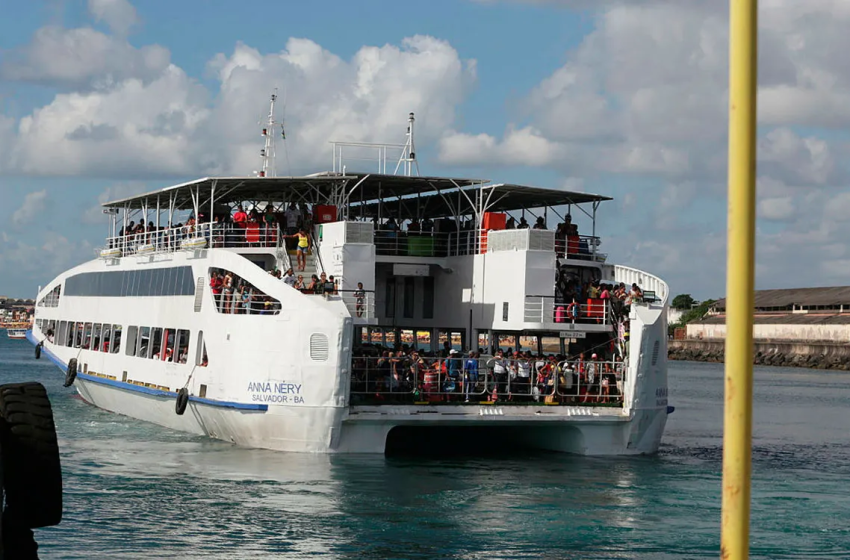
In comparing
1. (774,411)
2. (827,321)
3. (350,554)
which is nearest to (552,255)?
(350,554)

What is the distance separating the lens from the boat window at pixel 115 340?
3169 cm

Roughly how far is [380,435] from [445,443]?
555 cm

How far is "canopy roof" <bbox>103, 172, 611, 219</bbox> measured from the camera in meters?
26.7

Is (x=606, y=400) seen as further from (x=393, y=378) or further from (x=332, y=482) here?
(x=332, y=482)

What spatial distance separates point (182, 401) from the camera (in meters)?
24.8

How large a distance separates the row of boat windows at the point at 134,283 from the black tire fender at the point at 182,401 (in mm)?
2422

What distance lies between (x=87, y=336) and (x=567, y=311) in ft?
55.4

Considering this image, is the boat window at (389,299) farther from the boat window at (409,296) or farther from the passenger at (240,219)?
the passenger at (240,219)

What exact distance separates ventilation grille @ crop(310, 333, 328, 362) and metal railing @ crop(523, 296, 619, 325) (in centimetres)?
513

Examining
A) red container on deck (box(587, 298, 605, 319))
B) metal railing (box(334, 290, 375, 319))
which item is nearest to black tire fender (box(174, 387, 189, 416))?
metal railing (box(334, 290, 375, 319))

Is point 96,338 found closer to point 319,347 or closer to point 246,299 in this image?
point 246,299

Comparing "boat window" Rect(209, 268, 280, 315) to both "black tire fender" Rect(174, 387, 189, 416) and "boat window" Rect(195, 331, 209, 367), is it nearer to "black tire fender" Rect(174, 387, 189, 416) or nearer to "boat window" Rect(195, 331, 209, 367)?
"boat window" Rect(195, 331, 209, 367)

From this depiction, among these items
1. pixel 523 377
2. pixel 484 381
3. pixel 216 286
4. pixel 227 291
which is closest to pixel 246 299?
pixel 227 291

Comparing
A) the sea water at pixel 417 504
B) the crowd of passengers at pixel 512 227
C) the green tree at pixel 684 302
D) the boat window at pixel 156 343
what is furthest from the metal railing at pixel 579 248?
the green tree at pixel 684 302
